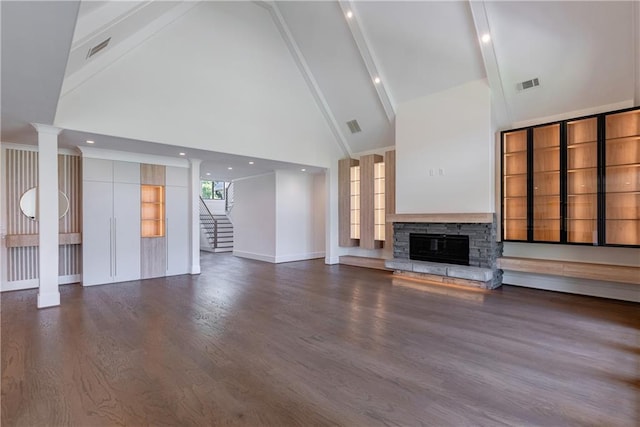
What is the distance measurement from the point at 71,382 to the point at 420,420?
266cm

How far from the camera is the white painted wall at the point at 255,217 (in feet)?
30.2

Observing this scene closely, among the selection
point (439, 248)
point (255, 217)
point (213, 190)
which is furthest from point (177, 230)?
point (213, 190)

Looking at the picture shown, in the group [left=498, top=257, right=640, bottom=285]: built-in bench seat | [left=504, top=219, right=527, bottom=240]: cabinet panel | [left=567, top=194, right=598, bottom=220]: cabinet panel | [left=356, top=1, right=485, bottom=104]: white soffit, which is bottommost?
[left=498, top=257, right=640, bottom=285]: built-in bench seat

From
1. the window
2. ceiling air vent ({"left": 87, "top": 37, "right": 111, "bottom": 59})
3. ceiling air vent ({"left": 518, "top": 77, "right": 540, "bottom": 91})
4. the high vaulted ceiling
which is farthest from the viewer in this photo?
the window

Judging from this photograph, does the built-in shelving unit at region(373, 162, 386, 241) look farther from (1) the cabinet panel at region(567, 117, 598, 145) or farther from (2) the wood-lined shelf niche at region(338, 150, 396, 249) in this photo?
(1) the cabinet panel at region(567, 117, 598, 145)

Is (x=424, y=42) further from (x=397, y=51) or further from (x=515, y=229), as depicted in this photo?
(x=515, y=229)

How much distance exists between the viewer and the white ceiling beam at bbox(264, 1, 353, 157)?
6586mm

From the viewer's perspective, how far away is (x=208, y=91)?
6051 mm

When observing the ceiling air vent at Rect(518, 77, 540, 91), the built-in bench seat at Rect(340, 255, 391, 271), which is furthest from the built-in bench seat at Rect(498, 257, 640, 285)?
the ceiling air vent at Rect(518, 77, 540, 91)

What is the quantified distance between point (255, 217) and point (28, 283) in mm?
5431

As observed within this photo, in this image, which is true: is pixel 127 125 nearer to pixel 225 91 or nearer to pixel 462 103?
pixel 225 91

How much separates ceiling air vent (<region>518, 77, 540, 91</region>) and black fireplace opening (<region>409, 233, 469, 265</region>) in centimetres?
286

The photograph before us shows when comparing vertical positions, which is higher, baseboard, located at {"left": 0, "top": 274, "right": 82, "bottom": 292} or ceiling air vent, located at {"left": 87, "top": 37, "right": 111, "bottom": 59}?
ceiling air vent, located at {"left": 87, "top": 37, "right": 111, "bottom": 59}

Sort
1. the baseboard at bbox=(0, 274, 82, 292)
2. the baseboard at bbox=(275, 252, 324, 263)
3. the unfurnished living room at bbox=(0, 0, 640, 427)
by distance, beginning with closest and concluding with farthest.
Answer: the unfurnished living room at bbox=(0, 0, 640, 427) < the baseboard at bbox=(0, 274, 82, 292) < the baseboard at bbox=(275, 252, 324, 263)
